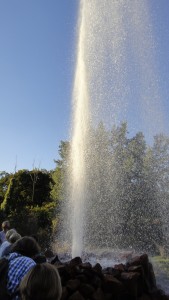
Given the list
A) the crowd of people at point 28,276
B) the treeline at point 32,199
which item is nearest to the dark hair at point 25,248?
the crowd of people at point 28,276

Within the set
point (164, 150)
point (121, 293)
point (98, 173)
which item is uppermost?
point (164, 150)

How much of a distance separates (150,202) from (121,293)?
20.4 meters

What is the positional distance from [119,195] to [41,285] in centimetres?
2530

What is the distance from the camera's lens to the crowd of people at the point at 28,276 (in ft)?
8.85

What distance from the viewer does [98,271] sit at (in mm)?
6840

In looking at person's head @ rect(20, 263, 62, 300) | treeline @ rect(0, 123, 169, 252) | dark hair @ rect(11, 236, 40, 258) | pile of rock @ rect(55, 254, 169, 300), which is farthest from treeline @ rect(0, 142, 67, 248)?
person's head @ rect(20, 263, 62, 300)

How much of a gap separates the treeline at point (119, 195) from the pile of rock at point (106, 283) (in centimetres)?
1342

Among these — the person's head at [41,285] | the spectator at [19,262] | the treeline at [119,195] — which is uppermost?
the treeline at [119,195]

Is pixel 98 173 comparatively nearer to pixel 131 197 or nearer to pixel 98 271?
pixel 131 197

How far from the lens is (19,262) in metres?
4.11

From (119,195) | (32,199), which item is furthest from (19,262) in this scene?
(32,199)

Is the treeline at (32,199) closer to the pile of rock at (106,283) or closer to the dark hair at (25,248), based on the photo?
the pile of rock at (106,283)

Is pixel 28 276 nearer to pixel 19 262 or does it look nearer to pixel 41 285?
pixel 41 285

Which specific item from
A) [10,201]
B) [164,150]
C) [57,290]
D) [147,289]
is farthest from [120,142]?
[57,290]
